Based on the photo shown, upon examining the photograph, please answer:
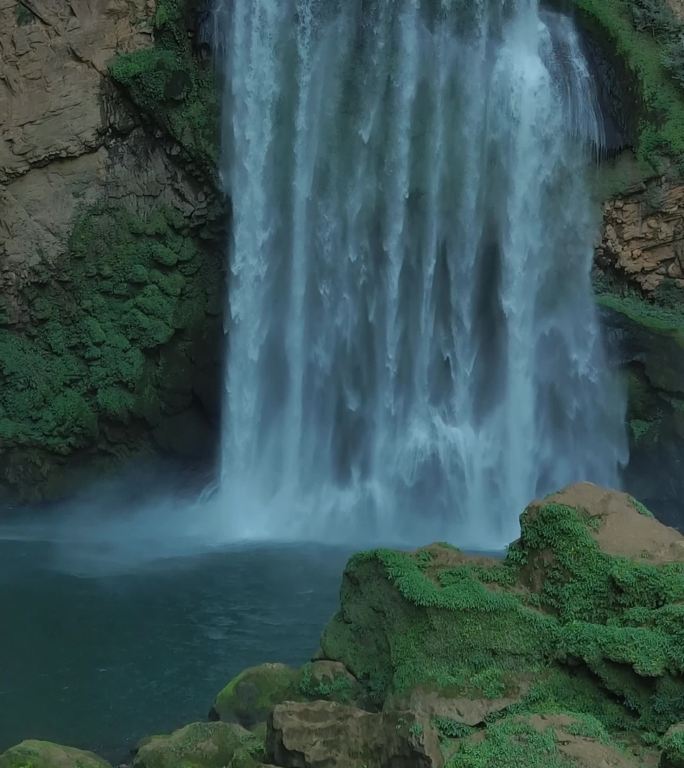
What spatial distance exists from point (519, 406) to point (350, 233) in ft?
13.5

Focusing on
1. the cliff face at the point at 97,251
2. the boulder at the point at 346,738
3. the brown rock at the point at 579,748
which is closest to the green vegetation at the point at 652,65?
the cliff face at the point at 97,251

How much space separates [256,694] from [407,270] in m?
10.2

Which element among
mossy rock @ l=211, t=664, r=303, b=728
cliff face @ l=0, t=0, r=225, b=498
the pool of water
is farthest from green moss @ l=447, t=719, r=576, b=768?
cliff face @ l=0, t=0, r=225, b=498

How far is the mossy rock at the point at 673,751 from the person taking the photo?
436 cm

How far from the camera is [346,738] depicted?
17.5 ft

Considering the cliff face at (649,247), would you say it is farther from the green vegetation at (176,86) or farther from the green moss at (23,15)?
the green moss at (23,15)

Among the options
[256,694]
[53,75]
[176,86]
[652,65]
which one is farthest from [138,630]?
[652,65]

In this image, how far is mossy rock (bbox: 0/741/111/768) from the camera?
611 cm

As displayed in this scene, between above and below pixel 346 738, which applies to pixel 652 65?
above

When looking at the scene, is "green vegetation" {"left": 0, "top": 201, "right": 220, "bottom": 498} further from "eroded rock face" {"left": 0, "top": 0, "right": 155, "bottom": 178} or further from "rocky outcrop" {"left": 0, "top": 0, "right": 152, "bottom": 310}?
"eroded rock face" {"left": 0, "top": 0, "right": 155, "bottom": 178}

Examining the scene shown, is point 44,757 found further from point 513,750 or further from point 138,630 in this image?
point 138,630

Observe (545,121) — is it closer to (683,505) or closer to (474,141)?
(474,141)

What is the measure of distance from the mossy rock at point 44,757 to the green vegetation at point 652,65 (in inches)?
497

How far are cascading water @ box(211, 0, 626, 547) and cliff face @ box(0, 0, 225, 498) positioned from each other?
3.04ft
